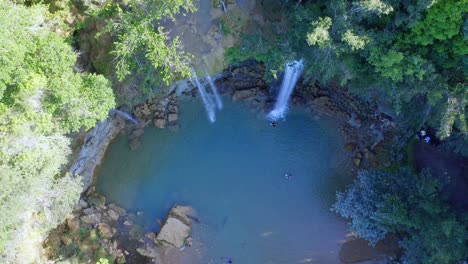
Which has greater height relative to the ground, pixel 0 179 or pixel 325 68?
pixel 325 68

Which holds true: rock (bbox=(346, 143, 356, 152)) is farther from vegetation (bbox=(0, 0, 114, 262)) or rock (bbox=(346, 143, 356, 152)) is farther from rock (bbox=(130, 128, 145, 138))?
vegetation (bbox=(0, 0, 114, 262))

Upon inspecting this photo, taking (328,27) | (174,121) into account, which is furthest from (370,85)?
(174,121)

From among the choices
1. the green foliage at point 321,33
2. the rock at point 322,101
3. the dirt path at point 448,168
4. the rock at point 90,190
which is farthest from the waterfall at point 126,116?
the dirt path at point 448,168

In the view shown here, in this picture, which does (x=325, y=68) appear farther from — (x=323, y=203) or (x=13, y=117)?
(x=13, y=117)

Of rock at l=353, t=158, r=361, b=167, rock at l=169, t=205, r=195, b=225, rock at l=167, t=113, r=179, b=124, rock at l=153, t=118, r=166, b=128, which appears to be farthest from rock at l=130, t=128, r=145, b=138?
rock at l=353, t=158, r=361, b=167

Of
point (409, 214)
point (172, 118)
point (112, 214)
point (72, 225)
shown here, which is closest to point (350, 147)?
point (409, 214)

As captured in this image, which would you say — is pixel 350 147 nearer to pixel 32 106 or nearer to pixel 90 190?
pixel 90 190
